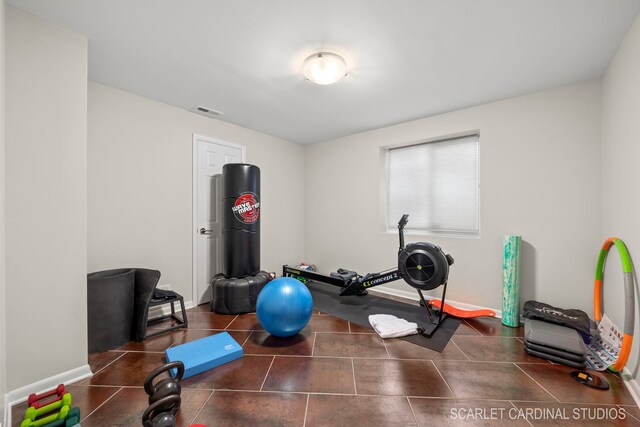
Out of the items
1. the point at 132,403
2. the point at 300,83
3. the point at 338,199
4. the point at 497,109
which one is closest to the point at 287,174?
the point at 338,199

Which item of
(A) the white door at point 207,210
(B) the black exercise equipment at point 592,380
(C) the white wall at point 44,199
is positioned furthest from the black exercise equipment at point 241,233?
(B) the black exercise equipment at point 592,380

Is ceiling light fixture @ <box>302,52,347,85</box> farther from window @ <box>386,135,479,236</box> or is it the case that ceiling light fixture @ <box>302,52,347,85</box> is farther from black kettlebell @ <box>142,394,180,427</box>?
black kettlebell @ <box>142,394,180,427</box>

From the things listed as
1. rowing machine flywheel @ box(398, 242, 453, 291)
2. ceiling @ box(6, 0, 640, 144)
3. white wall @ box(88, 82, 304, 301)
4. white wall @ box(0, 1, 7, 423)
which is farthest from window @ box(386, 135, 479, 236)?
white wall @ box(0, 1, 7, 423)

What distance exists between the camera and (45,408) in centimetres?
143

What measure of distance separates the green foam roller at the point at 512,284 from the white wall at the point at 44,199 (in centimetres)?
385

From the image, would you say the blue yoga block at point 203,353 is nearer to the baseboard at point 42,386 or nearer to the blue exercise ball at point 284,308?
the blue exercise ball at point 284,308

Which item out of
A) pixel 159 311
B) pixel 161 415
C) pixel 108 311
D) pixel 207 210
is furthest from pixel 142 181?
pixel 161 415

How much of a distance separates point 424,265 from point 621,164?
170cm

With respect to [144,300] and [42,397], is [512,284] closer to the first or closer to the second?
[144,300]

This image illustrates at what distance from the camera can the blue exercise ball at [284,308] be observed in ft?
7.44

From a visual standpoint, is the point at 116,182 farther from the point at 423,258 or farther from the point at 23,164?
the point at 423,258

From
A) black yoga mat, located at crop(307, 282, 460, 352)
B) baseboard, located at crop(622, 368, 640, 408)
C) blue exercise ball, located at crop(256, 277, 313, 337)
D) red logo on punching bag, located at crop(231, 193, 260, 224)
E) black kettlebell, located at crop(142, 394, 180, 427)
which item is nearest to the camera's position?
black kettlebell, located at crop(142, 394, 180, 427)

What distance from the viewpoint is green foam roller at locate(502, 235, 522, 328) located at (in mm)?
2682

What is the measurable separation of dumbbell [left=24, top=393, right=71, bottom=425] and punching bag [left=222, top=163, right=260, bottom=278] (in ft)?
5.76
